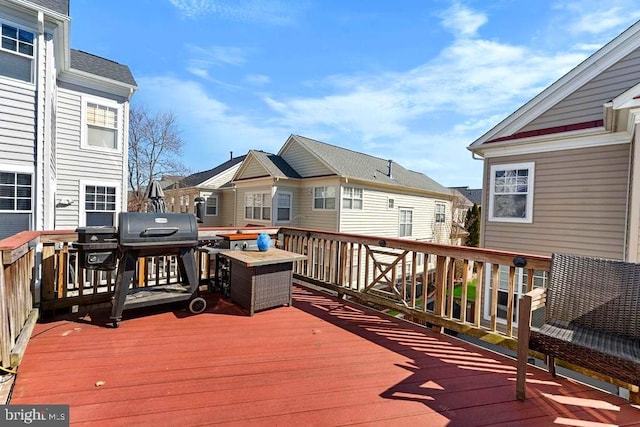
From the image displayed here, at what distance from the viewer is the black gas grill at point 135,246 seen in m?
2.81

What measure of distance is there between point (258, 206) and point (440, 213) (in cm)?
1034

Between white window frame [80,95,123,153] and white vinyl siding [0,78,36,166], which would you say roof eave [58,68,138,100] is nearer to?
white window frame [80,95,123,153]

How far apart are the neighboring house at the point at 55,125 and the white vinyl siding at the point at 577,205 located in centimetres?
979

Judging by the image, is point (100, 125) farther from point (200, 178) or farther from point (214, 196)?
point (200, 178)

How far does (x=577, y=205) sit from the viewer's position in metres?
6.24

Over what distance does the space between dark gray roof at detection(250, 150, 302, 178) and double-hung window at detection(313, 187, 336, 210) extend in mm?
1282

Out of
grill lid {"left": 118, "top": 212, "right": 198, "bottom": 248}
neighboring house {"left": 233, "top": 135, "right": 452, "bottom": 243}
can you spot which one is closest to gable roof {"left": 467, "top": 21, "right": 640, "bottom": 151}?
neighboring house {"left": 233, "top": 135, "right": 452, "bottom": 243}

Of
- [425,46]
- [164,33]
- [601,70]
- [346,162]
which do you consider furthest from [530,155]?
[164,33]

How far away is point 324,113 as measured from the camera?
13883 mm

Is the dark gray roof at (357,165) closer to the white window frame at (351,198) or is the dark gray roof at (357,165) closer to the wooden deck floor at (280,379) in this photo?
the white window frame at (351,198)

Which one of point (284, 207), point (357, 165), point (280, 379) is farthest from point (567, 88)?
point (284, 207)

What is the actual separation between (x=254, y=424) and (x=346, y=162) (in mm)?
11843

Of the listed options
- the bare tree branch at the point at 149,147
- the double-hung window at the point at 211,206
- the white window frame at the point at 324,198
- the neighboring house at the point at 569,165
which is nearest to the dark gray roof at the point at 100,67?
the white window frame at the point at 324,198

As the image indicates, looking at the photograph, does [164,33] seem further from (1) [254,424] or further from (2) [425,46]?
(1) [254,424]
